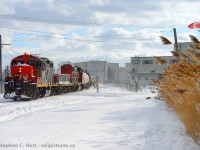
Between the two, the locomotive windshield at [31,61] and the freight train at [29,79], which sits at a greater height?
the locomotive windshield at [31,61]

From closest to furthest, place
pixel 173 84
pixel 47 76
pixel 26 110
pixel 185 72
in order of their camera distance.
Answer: pixel 185 72 → pixel 173 84 → pixel 26 110 → pixel 47 76

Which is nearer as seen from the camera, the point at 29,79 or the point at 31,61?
the point at 29,79

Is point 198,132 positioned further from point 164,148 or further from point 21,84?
point 21,84

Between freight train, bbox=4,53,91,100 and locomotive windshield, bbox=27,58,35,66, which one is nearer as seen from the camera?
freight train, bbox=4,53,91,100

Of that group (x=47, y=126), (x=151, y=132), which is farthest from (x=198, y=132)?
(x=47, y=126)

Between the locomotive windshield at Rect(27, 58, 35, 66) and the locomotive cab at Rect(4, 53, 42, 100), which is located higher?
the locomotive windshield at Rect(27, 58, 35, 66)

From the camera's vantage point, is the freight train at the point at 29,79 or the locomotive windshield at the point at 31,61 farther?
the locomotive windshield at the point at 31,61

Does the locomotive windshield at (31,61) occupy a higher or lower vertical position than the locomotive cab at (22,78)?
higher

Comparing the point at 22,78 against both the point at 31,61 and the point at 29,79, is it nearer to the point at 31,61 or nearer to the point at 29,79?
the point at 29,79

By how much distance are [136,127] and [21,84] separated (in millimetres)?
16831

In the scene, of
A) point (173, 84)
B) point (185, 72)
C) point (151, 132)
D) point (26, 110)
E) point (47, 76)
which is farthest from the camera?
point (47, 76)

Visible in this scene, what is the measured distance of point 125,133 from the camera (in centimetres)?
784

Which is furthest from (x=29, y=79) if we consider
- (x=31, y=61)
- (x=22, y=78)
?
(x=31, y=61)

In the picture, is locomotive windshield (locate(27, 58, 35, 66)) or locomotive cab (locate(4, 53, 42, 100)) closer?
locomotive cab (locate(4, 53, 42, 100))
